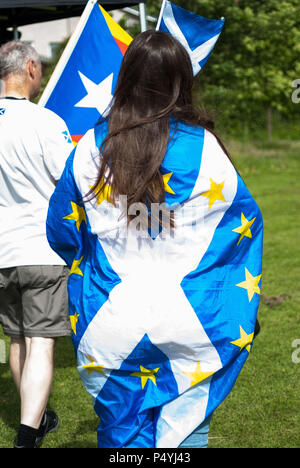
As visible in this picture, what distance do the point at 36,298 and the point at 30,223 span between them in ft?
1.43

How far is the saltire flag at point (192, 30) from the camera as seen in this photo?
4.46 meters

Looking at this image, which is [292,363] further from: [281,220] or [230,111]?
→ [230,111]

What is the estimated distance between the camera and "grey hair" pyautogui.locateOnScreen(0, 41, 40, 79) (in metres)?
3.68

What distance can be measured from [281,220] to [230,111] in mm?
12629

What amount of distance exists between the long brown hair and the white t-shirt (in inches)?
46.7

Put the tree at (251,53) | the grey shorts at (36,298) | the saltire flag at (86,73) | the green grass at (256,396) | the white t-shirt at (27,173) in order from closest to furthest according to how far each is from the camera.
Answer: the white t-shirt at (27,173) → the grey shorts at (36,298) → the green grass at (256,396) → the saltire flag at (86,73) → the tree at (251,53)

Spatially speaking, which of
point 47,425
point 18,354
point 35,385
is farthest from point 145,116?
point 47,425

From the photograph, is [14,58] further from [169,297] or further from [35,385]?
[169,297]

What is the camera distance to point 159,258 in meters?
2.40

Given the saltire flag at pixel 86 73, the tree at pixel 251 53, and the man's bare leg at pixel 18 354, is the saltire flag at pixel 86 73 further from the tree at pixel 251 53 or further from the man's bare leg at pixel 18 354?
the tree at pixel 251 53

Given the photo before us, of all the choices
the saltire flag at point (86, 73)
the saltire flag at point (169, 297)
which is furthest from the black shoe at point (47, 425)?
the saltire flag at point (86, 73)

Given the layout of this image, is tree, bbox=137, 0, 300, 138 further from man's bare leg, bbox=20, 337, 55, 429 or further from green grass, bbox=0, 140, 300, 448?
man's bare leg, bbox=20, 337, 55, 429

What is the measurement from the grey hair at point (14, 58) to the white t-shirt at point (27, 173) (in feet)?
0.59

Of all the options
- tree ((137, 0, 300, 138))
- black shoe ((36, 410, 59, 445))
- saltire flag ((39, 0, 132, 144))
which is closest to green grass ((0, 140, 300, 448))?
black shoe ((36, 410, 59, 445))
